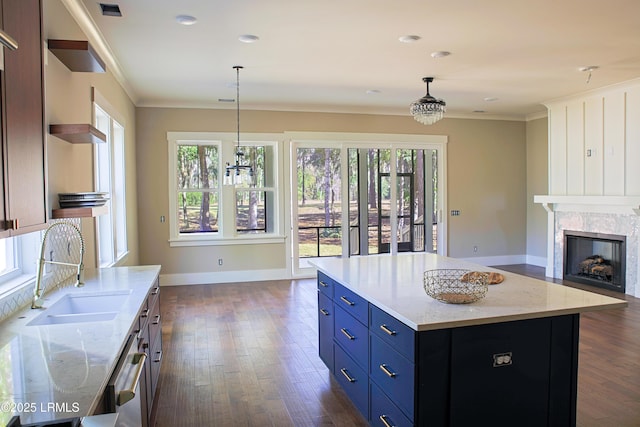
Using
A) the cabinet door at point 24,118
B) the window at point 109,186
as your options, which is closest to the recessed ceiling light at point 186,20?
the window at point 109,186

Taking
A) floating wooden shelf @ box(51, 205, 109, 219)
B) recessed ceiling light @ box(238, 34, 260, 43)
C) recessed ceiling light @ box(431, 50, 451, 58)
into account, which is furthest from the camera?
recessed ceiling light @ box(431, 50, 451, 58)

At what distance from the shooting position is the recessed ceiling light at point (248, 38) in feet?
13.4

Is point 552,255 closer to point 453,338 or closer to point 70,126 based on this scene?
point 453,338

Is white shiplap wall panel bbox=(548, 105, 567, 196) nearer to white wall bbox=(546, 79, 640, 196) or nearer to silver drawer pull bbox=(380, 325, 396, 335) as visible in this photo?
white wall bbox=(546, 79, 640, 196)

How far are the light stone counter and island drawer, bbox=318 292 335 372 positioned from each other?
1.41 metres

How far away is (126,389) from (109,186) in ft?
12.1

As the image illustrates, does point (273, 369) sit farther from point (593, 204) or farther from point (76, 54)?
point (593, 204)

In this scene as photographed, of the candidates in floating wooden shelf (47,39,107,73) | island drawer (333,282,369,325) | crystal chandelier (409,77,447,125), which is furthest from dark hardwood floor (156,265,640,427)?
crystal chandelier (409,77,447,125)

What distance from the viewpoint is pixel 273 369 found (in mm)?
3701

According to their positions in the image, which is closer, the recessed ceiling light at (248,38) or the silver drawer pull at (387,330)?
the silver drawer pull at (387,330)

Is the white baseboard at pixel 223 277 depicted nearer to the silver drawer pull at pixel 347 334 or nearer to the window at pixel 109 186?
the window at pixel 109 186

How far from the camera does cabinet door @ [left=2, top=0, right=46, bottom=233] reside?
1.75 meters

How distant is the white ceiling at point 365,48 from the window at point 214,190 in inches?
27.9

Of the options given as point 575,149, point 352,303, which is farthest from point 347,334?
point 575,149
